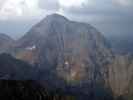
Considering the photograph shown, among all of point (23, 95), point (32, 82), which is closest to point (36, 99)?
point (23, 95)

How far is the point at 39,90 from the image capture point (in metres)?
22.1

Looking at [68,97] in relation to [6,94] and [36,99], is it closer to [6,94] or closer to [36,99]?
[36,99]

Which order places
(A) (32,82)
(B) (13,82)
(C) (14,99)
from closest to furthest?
(C) (14,99), (B) (13,82), (A) (32,82)

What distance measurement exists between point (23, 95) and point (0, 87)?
1.30 meters

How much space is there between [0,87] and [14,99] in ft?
3.62

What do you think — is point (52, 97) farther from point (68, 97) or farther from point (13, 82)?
point (13, 82)

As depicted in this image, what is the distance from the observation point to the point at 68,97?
21984 mm

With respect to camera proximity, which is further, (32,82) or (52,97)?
(32,82)

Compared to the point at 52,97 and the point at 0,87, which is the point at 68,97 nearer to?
A: the point at 52,97

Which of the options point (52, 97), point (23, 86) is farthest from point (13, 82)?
point (52, 97)

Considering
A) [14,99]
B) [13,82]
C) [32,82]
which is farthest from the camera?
[32,82]

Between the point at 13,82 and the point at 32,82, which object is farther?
the point at 32,82

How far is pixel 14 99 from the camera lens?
20.3 meters

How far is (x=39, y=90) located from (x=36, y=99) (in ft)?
4.16
